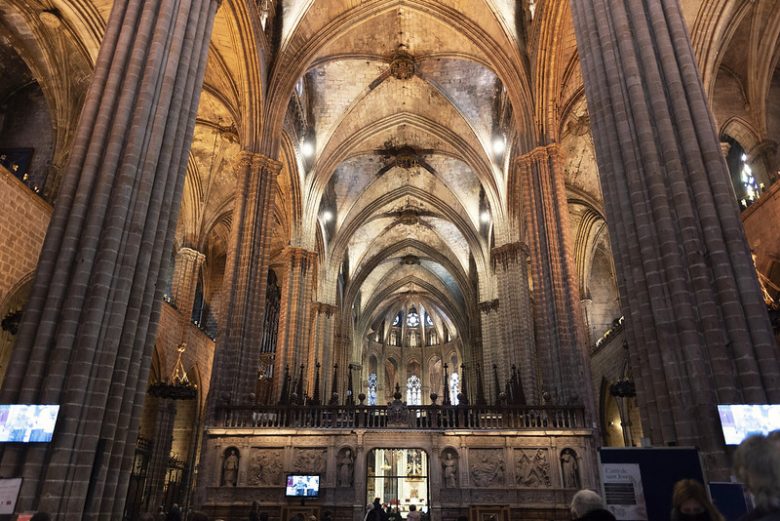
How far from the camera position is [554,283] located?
15070 millimetres

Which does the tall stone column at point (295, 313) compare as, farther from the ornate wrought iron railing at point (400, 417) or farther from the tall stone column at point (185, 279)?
the ornate wrought iron railing at point (400, 417)

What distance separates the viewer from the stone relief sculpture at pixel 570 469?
41.1ft

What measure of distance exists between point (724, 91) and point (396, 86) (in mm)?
12444

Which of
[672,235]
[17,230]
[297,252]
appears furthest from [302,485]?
[297,252]

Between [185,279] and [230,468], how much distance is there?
11587mm

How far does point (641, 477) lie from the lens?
4.44m

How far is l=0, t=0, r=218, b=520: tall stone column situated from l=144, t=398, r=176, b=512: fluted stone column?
1380 centimetres

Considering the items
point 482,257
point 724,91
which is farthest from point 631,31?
point 482,257

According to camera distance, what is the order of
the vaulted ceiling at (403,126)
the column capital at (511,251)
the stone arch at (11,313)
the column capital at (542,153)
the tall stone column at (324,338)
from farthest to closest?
the tall stone column at (324,338), the column capital at (511,251), the vaulted ceiling at (403,126), the column capital at (542,153), the stone arch at (11,313)

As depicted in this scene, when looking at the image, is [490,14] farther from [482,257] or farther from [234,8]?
[482,257]

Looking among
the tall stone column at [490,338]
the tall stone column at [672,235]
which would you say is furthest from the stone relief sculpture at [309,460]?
the tall stone column at [490,338]

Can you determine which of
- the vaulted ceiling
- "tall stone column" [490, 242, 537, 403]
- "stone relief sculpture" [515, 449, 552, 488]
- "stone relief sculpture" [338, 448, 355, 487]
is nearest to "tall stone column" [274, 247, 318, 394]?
the vaulted ceiling

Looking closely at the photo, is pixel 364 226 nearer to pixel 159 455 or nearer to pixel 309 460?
pixel 159 455

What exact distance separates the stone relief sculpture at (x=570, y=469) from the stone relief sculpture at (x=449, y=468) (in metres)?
2.44
